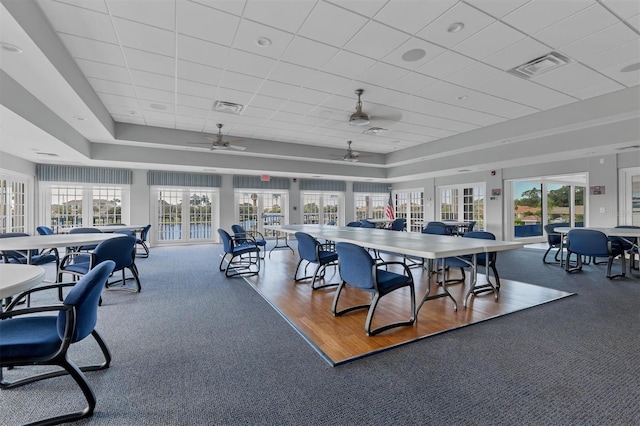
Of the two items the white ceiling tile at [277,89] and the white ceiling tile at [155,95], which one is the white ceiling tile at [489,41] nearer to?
the white ceiling tile at [277,89]

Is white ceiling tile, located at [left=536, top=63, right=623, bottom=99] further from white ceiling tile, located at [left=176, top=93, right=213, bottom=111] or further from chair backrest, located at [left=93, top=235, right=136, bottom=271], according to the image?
chair backrest, located at [left=93, top=235, right=136, bottom=271]

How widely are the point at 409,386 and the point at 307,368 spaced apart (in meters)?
0.69

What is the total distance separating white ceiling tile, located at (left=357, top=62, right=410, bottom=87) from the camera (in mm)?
3783

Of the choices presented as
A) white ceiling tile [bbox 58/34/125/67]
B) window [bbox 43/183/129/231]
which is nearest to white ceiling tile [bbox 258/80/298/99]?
white ceiling tile [bbox 58/34/125/67]

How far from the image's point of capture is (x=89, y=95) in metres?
4.27

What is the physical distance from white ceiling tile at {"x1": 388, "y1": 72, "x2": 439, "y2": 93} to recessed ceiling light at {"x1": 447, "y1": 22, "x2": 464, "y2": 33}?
3.13 ft

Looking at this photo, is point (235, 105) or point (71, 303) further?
point (235, 105)

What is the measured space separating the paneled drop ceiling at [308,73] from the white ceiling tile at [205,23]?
0.02m

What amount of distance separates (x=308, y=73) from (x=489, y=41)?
2.12 metres

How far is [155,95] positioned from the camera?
4.65m

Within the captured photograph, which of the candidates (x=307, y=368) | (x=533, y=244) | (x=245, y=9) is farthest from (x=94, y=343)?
(x=533, y=244)

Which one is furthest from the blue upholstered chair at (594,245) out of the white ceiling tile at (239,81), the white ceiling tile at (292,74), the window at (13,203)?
the window at (13,203)

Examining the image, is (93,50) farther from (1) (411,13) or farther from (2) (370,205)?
(2) (370,205)

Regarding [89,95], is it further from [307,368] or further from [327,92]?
[307,368]
